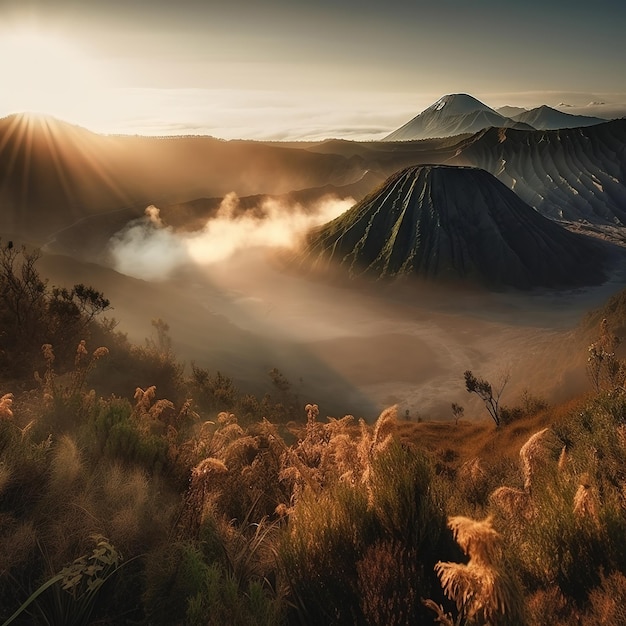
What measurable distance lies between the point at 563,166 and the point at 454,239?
7582 cm

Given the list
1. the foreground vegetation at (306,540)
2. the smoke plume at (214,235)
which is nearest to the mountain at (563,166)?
the smoke plume at (214,235)

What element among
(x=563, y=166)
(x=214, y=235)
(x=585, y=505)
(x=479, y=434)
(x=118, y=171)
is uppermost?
(x=563, y=166)

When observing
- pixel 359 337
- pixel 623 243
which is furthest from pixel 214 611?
pixel 623 243

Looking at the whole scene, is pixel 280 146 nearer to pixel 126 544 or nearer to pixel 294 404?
pixel 294 404

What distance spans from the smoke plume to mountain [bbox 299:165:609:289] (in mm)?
16152

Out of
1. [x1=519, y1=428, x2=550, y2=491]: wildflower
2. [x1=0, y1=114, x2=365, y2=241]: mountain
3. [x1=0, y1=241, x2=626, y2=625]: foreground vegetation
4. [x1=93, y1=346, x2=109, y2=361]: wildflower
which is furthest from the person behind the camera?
[x1=0, y1=114, x2=365, y2=241]: mountain

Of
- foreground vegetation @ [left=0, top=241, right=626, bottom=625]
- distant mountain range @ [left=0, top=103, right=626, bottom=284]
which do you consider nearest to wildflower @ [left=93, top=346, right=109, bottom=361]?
foreground vegetation @ [left=0, top=241, right=626, bottom=625]

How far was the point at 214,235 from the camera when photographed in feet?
379

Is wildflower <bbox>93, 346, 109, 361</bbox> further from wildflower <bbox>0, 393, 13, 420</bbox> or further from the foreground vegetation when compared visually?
wildflower <bbox>0, 393, 13, 420</bbox>

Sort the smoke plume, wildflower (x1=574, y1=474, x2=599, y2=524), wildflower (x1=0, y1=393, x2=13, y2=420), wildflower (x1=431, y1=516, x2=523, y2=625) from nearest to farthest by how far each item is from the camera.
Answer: wildflower (x1=431, y1=516, x2=523, y2=625) < wildflower (x1=574, y1=474, x2=599, y2=524) < wildflower (x1=0, y1=393, x2=13, y2=420) < the smoke plume

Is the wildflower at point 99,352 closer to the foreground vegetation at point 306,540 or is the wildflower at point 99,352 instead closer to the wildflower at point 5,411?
the foreground vegetation at point 306,540

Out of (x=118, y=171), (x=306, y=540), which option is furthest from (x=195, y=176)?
(x=306, y=540)

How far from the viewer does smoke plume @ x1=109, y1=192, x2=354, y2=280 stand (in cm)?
9825

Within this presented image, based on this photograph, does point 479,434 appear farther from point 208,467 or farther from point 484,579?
point 484,579
